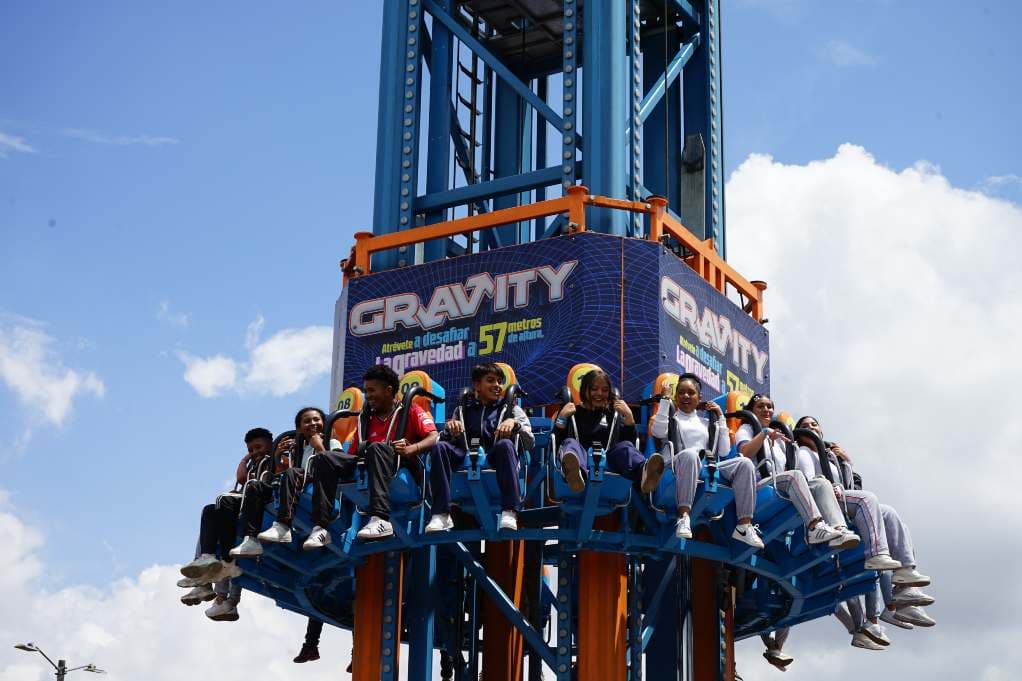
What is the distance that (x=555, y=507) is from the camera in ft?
70.6

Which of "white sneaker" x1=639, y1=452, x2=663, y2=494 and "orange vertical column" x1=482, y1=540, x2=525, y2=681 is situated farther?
"orange vertical column" x1=482, y1=540, x2=525, y2=681

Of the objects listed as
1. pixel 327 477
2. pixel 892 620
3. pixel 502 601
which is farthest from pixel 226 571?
pixel 892 620

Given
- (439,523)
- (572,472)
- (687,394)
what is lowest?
(439,523)

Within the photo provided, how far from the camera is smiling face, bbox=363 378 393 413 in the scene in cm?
2089

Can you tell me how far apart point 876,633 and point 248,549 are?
8217 mm

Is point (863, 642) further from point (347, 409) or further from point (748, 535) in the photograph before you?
point (347, 409)

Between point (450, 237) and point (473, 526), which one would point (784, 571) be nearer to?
point (473, 526)

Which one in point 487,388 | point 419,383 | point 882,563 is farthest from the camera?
point 419,383

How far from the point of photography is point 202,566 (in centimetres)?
2197

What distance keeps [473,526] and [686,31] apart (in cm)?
1025

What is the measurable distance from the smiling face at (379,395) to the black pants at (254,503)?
181 centimetres

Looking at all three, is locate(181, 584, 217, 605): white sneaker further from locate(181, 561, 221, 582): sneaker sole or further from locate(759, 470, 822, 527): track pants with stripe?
locate(759, 470, 822, 527): track pants with stripe

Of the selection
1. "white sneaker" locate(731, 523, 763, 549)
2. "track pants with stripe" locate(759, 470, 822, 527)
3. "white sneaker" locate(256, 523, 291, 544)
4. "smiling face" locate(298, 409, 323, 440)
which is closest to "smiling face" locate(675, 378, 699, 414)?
"track pants with stripe" locate(759, 470, 822, 527)

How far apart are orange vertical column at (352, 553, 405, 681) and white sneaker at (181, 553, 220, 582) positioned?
2.00 meters
